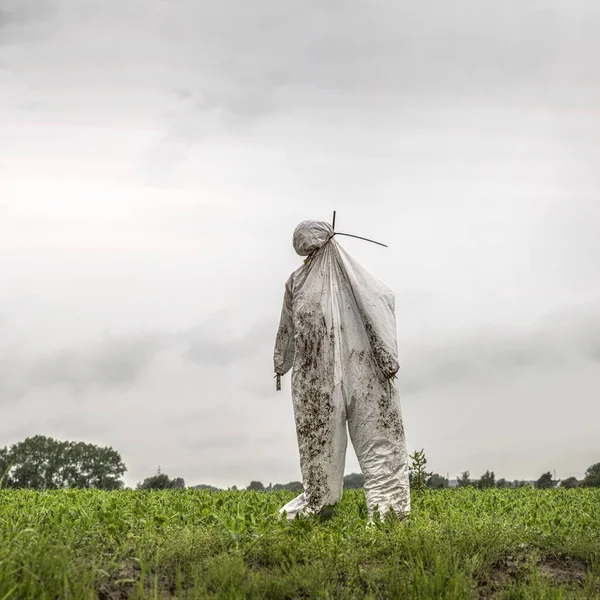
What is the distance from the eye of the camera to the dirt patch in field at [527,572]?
489 cm

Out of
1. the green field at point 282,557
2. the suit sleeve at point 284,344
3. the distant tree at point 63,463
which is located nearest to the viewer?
the green field at point 282,557

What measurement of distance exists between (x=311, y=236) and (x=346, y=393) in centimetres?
180

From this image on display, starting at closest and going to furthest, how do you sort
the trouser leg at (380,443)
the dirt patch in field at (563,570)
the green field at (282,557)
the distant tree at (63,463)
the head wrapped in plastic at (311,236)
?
1. the green field at (282,557)
2. the dirt patch in field at (563,570)
3. the trouser leg at (380,443)
4. the head wrapped in plastic at (311,236)
5. the distant tree at (63,463)

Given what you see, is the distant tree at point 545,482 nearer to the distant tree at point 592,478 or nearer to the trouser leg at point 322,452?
the distant tree at point 592,478

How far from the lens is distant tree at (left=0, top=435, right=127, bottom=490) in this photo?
13.7 metres

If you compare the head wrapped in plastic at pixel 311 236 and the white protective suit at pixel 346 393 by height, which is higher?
the head wrapped in plastic at pixel 311 236

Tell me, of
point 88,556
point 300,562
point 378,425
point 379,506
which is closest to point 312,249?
point 378,425

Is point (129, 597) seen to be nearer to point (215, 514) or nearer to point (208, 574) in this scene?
point (208, 574)

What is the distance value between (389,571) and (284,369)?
3.38 meters

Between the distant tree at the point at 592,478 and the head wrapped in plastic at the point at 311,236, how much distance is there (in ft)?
36.4

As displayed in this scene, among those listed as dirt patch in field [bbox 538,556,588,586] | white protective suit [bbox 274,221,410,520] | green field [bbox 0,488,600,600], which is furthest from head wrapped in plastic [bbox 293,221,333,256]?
dirt patch in field [bbox 538,556,588,586]

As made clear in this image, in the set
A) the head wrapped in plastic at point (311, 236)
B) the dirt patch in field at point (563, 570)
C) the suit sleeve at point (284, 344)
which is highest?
the head wrapped in plastic at point (311, 236)

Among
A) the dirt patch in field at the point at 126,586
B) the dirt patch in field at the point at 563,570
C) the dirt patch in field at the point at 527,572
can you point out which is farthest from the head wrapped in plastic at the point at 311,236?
the dirt patch in field at the point at 126,586

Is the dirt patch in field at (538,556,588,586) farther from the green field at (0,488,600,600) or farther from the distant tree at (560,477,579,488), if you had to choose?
the distant tree at (560,477,579,488)
